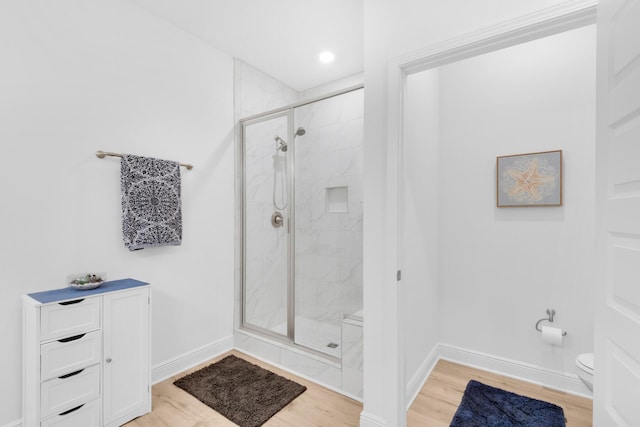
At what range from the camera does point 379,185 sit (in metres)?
1.70

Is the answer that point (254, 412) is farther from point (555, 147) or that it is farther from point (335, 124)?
point (555, 147)

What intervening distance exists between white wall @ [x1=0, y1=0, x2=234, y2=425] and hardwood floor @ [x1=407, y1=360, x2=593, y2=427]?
174cm

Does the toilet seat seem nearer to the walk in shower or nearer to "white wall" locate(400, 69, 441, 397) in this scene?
"white wall" locate(400, 69, 441, 397)

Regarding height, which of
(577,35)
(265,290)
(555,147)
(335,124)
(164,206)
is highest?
(577,35)

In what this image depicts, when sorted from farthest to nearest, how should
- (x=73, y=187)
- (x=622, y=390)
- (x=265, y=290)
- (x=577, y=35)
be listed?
(x=265, y=290) → (x=577, y=35) → (x=73, y=187) → (x=622, y=390)

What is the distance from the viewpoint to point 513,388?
2.21 meters

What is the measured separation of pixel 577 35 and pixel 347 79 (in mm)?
1897

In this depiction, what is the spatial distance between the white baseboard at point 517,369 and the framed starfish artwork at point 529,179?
4.06 feet

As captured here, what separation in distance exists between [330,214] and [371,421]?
1.84m

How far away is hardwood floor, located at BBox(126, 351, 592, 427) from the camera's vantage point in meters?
1.84

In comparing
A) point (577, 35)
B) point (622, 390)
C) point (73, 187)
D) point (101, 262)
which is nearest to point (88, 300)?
point (101, 262)

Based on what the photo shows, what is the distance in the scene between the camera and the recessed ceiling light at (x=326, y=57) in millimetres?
2795

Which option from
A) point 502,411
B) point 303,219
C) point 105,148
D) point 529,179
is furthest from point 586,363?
point 105,148

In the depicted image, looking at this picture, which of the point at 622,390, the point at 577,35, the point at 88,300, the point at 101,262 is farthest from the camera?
the point at 577,35
